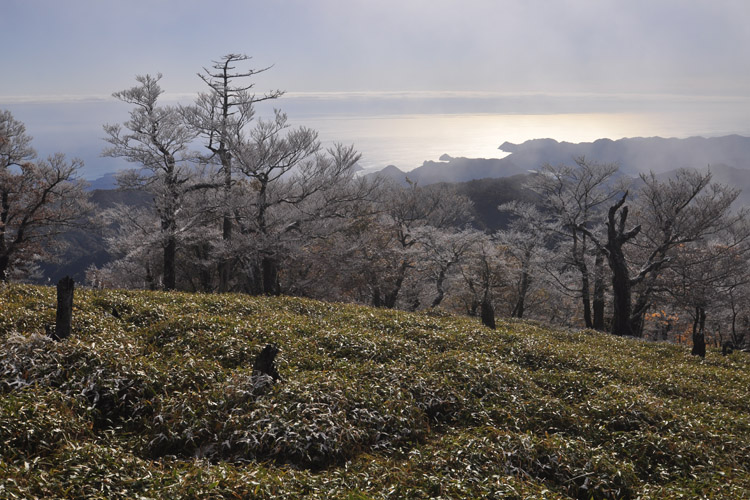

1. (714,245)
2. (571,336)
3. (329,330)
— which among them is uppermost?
(714,245)

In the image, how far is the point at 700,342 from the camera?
17516 millimetres

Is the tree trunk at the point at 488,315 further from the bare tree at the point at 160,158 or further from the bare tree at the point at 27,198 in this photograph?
the bare tree at the point at 27,198

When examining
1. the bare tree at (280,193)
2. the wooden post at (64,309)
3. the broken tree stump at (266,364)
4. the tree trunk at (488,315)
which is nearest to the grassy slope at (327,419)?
the broken tree stump at (266,364)

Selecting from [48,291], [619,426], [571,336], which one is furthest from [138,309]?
[571,336]

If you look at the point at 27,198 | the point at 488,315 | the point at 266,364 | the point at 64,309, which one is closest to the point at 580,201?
the point at 488,315

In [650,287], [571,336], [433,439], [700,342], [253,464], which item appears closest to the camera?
[253,464]

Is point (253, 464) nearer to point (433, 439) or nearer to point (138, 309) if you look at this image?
point (433, 439)

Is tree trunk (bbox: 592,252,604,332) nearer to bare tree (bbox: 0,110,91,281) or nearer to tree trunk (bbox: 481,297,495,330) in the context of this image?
tree trunk (bbox: 481,297,495,330)

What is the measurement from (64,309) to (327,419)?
6830mm

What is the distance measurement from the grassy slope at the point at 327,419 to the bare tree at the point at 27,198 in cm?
2206

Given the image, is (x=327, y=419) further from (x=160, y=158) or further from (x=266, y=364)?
(x=160, y=158)

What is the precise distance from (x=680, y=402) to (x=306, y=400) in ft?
31.5

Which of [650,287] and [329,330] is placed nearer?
[329,330]

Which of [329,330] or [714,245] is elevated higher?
[714,245]
